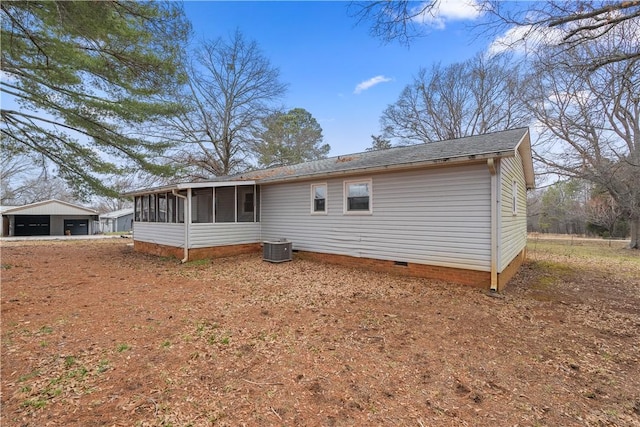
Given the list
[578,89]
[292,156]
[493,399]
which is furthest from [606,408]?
[292,156]

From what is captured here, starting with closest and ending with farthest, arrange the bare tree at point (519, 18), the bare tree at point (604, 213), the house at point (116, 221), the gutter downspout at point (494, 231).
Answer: the bare tree at point (519, 18)
the gutter downspout at point (494, 231)
the bare tree at point (604, 213)
the house at point (116, 221)

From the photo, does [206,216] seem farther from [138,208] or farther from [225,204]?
[138,208]

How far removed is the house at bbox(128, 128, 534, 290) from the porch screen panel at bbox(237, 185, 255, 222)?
0.13ft

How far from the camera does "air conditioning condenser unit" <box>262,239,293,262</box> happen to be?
9.03 meters

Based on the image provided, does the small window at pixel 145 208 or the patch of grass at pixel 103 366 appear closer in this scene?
the patch of grass at pixel 103 366

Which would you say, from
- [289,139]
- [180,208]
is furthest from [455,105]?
[180,208]

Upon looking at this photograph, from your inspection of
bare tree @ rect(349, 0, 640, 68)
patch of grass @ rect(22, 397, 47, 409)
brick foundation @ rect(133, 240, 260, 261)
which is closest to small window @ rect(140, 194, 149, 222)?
brick foundation @ rect(133, 240, 260, 261)

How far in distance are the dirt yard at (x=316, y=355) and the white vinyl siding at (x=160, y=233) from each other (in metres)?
3.69

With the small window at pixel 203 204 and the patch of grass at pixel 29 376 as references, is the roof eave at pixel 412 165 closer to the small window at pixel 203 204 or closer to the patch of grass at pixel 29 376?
the small window at pixel 203 204

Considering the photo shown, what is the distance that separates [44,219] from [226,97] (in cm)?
2064

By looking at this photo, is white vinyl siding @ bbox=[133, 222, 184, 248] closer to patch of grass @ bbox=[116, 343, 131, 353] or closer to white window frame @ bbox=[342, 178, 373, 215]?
white window frame @ bbox=[342, 178, 373, 215]

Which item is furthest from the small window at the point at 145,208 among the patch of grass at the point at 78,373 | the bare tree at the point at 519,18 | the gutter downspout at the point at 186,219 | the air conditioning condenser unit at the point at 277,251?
the bare tree at the point at 519,18

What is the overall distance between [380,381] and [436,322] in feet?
6.41

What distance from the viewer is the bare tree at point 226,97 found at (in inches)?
766
